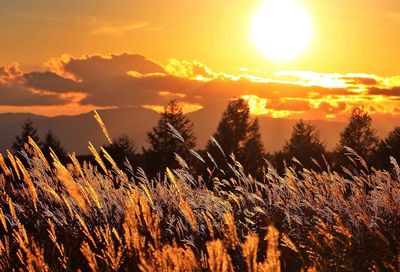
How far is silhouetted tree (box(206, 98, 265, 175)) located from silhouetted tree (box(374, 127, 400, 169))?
11.0 m

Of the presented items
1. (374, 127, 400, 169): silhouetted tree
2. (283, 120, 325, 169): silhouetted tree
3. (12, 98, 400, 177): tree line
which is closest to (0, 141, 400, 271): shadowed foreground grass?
(374, 127, 400, 169): silhouetted tree

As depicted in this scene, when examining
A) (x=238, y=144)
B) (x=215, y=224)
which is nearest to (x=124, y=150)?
(x=238, y=144)

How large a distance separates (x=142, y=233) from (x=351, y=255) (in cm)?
193

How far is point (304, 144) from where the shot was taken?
6128cm

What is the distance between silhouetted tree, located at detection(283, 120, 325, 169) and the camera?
5991 centimetres

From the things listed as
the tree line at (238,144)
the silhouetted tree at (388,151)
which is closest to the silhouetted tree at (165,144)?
the tree line at (238,144)

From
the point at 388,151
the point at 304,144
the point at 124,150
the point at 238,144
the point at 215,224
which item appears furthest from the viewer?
the point at 304,144

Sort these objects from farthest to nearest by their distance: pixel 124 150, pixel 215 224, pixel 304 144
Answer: pixel 304 144, pixel 124 150, pixel 215 224

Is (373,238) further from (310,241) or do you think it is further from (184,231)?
(184,231)

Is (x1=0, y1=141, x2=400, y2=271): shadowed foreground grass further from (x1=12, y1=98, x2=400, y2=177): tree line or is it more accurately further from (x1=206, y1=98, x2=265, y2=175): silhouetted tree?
(x1=206, y1=98, x2=265, y2=175): silhouetted tree

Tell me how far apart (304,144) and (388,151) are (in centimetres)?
1429

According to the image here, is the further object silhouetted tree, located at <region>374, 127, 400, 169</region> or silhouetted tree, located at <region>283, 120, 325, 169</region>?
silhouetted tree, located at <region>283, 120, 325, 169</region>

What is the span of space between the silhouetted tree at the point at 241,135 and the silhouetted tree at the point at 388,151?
36.1 feet

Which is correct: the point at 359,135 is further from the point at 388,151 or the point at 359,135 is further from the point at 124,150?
the point at 124,150
